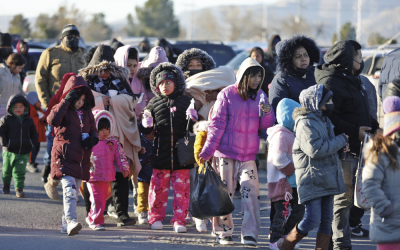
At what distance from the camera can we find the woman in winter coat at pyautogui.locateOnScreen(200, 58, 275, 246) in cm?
577

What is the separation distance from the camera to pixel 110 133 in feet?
21.7

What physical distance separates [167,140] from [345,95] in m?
2.17

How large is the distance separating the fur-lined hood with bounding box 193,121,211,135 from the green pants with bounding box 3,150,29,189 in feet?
10.2

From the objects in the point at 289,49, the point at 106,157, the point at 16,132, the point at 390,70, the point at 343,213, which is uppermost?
the point at 289,49

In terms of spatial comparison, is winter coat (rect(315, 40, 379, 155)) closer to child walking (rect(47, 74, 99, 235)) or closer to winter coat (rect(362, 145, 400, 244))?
winter coat (rect(362, 145, 400, 244))

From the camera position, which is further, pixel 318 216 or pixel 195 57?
pixel 195 57

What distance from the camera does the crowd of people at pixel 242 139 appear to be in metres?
5.01

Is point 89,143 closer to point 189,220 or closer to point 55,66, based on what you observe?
point 189,220

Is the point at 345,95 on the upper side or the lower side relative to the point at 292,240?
upper

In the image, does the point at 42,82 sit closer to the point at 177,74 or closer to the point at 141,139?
the point at 141,139

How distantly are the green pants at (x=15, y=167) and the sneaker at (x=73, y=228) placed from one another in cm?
239

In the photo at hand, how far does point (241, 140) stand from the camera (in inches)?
229

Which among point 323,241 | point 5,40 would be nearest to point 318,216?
point 323,241

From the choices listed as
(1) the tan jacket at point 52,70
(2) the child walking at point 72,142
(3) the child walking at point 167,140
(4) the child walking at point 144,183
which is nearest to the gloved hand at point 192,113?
(3) the child walking at point 167,140
